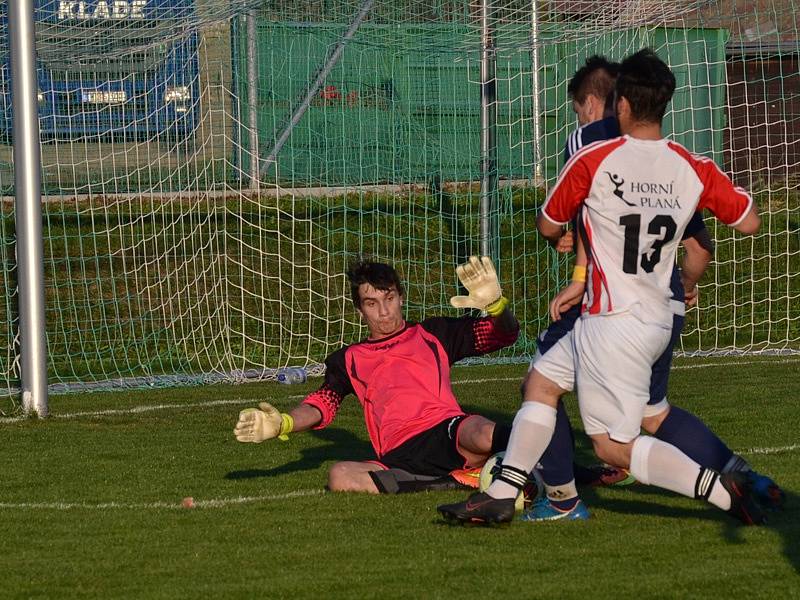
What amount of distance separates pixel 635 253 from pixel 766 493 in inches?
49.1

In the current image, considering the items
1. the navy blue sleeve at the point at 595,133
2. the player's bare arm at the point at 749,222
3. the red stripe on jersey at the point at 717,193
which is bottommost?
the player's bare arm at the point at 749,222

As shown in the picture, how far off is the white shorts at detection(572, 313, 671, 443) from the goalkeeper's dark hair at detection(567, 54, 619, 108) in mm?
1176

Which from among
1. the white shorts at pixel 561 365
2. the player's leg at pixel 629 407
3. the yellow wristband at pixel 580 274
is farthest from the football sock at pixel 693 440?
the yellow wristband at pixel 580 274

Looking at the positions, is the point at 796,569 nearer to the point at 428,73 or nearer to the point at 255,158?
the point at 255,158

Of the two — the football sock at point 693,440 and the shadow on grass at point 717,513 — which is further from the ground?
the football sock at point 693,440

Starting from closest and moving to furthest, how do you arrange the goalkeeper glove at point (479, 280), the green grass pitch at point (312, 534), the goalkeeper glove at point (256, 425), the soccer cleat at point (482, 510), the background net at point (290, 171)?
the green grass pitch at point (312, 534)
the soccer cleat at point (482, 510)
the goalkeeper glove at point (479, 280)
the goalkeeper glove at point (256, 425)
the background net at point (290, 171)

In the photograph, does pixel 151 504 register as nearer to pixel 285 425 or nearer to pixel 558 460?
pixel 285 425

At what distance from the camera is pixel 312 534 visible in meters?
5.36

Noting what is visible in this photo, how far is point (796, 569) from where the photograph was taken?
457 centimetres

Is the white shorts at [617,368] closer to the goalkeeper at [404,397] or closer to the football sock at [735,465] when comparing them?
the football sock at [735,465]

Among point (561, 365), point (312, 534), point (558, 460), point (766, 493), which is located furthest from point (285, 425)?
point (766, 493)

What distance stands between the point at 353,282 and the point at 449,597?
2.33 meters

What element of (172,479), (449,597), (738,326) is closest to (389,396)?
(172,479)

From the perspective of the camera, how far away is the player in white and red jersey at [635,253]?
15.9 ft
